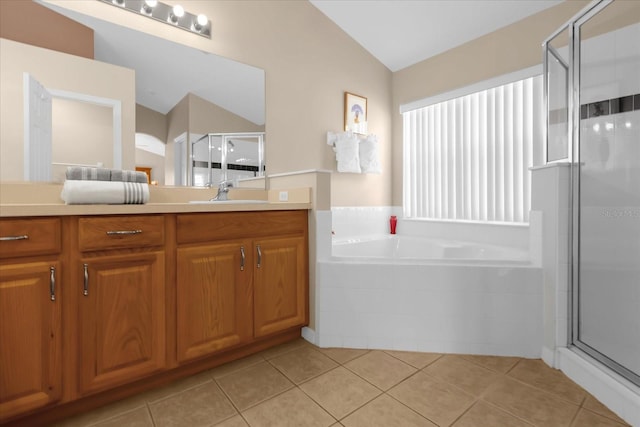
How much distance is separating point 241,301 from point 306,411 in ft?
2.04

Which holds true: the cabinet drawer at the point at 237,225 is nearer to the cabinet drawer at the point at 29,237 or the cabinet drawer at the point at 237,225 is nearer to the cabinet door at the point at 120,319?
the cabinet door at the point at 120,319

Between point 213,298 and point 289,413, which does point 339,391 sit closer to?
point 289,413

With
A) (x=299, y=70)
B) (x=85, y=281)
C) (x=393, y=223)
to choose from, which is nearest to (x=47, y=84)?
(x=85, y=281)

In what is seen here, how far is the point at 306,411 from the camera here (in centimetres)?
134

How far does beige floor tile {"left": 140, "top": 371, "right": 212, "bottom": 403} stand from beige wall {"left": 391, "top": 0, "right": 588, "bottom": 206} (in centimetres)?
252

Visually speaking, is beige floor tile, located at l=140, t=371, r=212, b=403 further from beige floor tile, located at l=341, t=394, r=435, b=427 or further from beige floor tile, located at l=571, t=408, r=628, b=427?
beige floor tile, located at l=571, t=408, r=628, b=427

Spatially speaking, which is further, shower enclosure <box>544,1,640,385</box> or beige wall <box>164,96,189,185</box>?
beige wall <box>164,96,189,185</box>

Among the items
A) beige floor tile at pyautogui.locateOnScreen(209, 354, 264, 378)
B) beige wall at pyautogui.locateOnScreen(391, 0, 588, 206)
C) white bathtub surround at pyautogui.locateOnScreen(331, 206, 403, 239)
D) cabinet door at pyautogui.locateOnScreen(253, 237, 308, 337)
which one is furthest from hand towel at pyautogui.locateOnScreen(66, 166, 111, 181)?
beige wall at pyautogui.locateOnScreen(391, 0, 588, 206)

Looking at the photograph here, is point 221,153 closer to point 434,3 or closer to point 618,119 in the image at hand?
point 434,3

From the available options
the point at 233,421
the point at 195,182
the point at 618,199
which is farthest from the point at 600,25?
the point at 233,421

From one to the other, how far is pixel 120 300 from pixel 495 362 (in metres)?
1.89

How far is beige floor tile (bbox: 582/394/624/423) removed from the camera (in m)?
1.29

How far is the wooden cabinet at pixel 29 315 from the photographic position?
1.10m

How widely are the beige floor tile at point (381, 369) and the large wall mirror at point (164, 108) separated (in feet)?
4.67
